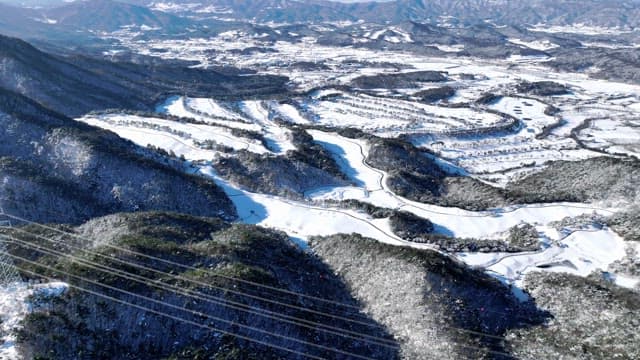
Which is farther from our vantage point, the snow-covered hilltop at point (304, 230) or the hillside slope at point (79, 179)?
the hillside slope at point (79, 179)

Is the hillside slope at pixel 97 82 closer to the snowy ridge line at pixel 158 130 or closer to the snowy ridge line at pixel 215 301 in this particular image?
the snowy ridge line at pixel 158 130

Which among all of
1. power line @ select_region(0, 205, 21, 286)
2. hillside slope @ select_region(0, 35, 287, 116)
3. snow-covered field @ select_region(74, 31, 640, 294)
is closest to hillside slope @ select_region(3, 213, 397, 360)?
power line @ select_region(0, 205, 21, 286)

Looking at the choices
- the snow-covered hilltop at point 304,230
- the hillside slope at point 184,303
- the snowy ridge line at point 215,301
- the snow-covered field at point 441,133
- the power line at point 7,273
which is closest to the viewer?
the hillside slope at point 184,303

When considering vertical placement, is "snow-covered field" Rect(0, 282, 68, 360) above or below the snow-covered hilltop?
above

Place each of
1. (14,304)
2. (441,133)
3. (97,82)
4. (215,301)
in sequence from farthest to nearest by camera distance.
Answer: (97,82), (441,133), (215,301), (14,304)

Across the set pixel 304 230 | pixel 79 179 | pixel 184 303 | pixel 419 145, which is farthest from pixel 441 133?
pixel 184 303

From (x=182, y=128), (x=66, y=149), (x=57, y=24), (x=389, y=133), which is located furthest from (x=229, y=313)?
(x=57, y=24)

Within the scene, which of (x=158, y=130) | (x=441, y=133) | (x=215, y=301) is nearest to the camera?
(x=215, y=301)

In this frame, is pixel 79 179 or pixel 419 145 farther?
pixel 419 145

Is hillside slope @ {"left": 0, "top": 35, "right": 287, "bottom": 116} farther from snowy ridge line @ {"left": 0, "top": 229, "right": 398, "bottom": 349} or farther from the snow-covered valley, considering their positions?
snowy ridge line @ {"left": 0, "top": 229, "right": 398, "bottom": 349}

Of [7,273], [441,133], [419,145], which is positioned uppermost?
[7,273]

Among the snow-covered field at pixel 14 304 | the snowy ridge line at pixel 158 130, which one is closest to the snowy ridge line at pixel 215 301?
the snow-covered field at pixel 14 304

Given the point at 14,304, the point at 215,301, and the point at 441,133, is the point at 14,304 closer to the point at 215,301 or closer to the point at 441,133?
the point at 215,301
